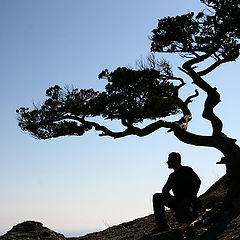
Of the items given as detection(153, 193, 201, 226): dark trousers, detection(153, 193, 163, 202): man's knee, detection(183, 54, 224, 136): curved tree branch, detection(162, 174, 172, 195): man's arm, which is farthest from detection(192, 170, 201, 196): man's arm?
detection(183, 54, 224, 136): curved tree branch

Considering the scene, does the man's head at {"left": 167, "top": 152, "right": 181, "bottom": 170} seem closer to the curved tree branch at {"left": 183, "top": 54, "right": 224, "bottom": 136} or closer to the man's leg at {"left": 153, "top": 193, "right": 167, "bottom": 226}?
the man's leg at {"left": 153, "top": 193, "right": 167, "bottom": 226}

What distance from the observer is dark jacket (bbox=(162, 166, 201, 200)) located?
405 inches

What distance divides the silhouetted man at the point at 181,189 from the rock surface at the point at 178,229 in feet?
1.81

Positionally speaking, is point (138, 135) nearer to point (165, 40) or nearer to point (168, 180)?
point (165, 40)

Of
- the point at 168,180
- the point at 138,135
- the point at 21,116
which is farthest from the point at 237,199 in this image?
the point at 21,116

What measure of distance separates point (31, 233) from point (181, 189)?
8638 mm

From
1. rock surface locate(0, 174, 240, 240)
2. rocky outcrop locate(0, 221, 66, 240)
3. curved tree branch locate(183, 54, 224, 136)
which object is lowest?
rock surface locate(0, 174, 240, 240)

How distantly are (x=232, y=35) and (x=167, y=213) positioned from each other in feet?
22.5

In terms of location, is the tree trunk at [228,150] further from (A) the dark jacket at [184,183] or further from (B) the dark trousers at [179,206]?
(A) the dark jacket at [184,183]

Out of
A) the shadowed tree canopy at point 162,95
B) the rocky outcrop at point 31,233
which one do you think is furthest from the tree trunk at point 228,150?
the rocky outcrop at point 31,233

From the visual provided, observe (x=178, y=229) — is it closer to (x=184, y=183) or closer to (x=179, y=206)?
(x=179, y=206)

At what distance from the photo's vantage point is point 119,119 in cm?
1525

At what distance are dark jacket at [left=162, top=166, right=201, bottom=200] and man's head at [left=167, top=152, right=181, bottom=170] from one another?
11cm

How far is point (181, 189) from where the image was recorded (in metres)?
10.3
